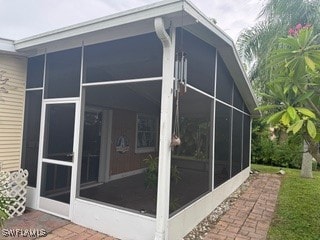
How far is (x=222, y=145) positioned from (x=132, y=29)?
395cm

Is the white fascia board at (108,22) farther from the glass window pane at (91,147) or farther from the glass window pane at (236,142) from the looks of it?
the glass window pane at (236,142)

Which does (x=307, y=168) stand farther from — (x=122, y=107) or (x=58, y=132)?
(x=58, y=132)

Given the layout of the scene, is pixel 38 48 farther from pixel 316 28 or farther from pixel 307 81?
pixel 316 28

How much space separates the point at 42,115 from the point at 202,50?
3.57m

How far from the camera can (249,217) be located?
19.1 feet

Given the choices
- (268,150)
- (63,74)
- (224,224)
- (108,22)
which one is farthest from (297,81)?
(268,150)

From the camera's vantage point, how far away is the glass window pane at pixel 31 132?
5.62 m

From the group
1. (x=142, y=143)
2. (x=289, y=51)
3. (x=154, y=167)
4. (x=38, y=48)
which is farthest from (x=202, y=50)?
(x=142, y=143)

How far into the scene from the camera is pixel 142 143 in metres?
9.89

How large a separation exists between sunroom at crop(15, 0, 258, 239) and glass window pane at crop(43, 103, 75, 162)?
0.07 feet

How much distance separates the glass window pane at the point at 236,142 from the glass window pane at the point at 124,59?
451 cm

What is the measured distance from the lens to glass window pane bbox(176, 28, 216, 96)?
4316 mm

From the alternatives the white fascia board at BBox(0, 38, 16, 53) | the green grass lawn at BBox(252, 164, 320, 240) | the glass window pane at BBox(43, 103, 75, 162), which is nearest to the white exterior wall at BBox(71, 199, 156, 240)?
the glass window pane at BBox(43, 103, 75, 162)

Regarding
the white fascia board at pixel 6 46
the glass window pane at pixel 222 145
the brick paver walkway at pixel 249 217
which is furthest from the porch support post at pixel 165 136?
the white fascia board at pixel 6 46
